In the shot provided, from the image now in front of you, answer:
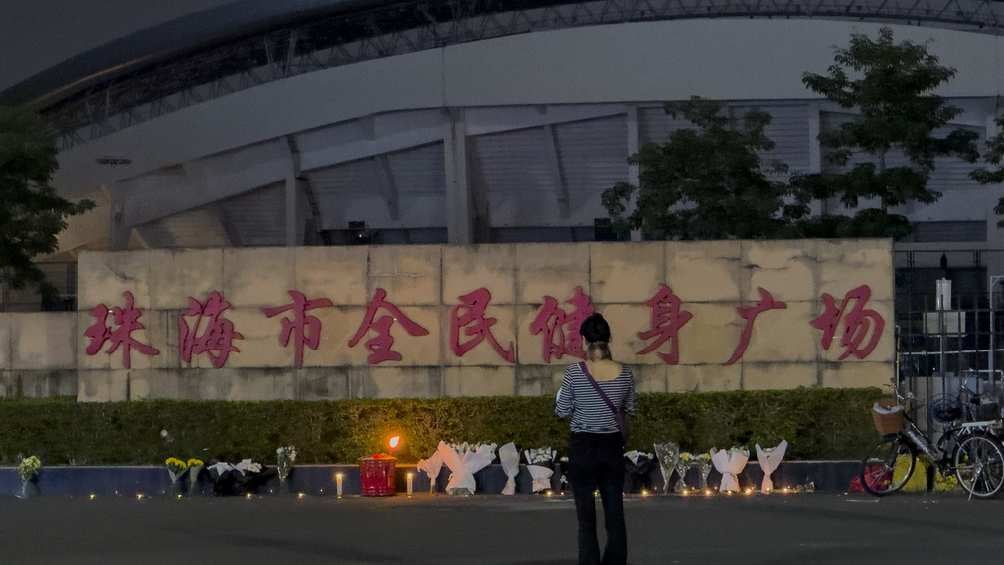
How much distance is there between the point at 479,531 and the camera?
11.6m

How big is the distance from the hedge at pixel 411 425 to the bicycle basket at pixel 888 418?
893 mm

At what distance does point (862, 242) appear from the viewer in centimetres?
1552

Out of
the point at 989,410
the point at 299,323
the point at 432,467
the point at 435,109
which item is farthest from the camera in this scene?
the point at 435,109

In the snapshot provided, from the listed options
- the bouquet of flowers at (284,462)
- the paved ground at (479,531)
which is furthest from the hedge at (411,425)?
the paved ground at (479,531)

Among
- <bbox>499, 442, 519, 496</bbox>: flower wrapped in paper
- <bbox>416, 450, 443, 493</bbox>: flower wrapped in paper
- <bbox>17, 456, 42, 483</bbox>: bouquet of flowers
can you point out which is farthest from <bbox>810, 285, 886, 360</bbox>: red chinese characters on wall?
<bbox>17, 456, 42, 483</bbox>: bouquet of flowers

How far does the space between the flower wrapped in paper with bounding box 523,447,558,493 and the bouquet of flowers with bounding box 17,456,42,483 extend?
16.1 feet

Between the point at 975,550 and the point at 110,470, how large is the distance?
8807 millimetres

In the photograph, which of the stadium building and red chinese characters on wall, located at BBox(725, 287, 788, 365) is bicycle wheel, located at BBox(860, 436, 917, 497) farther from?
the stadium building

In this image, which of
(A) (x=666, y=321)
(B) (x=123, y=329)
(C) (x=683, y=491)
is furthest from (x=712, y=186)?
(B) (x=123, y=329)

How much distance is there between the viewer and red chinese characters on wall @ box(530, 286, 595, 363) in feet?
51.4

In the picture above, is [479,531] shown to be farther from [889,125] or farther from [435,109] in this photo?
[435,109]

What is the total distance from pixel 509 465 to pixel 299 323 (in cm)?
276

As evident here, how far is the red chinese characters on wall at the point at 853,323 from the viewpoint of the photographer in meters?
15.5

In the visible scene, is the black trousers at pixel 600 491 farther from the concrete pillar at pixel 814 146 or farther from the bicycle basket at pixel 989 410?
the concrete pillar at pixel 814 146
